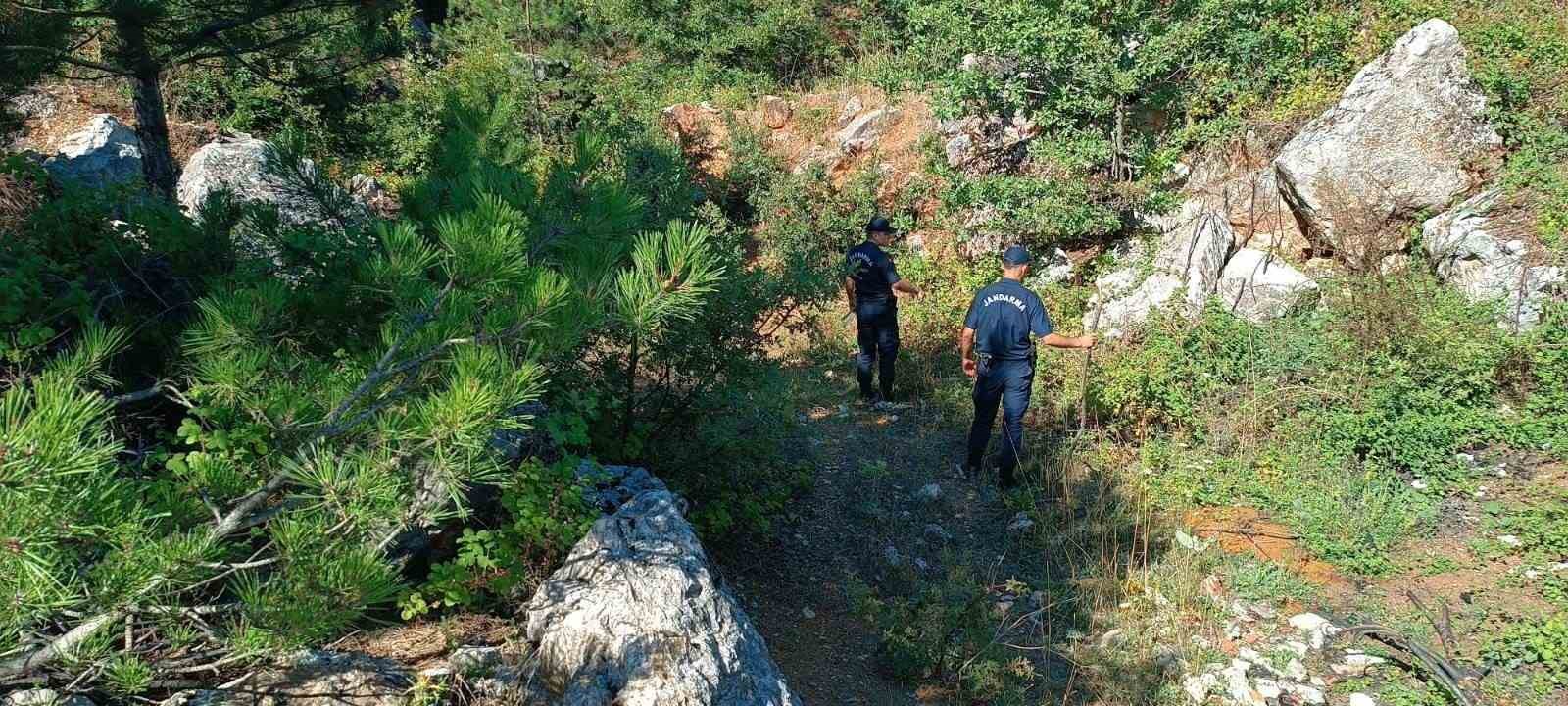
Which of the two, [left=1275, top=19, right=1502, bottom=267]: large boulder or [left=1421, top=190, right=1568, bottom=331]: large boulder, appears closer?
[left=1421, top=190, right=1568, bottom=331]: large boulder

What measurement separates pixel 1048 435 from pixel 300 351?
5498mm

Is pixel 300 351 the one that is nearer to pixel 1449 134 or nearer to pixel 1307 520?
pixel 1307 520

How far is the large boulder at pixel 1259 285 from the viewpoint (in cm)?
805

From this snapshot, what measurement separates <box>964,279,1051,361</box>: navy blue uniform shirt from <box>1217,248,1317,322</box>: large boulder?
2919mm

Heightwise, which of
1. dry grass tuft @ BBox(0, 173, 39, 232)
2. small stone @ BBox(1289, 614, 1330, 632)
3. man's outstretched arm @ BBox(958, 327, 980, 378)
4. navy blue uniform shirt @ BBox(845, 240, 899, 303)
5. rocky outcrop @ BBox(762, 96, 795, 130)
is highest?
rocky outcrop @ BBox(762, 96, 795, 130)

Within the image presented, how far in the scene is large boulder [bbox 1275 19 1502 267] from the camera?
812 cm

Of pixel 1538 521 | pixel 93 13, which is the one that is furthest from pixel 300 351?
pixel 1538 521

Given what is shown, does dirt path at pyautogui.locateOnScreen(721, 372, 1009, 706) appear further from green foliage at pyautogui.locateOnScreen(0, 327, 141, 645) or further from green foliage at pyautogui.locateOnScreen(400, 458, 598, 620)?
green foliage at pyautogui.locateOnScreen(0, 327, 141, 645)

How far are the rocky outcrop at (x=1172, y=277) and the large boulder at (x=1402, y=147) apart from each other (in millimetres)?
926

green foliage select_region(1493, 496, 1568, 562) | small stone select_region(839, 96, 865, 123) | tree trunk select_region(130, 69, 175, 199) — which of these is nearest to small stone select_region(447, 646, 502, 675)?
tree trunk select_region(130, 69, 175, 199)

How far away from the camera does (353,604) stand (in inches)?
84.7

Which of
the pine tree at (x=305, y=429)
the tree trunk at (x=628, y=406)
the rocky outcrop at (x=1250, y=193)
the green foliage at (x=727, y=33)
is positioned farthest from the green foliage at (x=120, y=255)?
the green foliage at (x=727, y=33)

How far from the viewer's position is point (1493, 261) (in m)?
7.27

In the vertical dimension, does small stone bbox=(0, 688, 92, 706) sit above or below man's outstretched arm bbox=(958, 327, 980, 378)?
above
